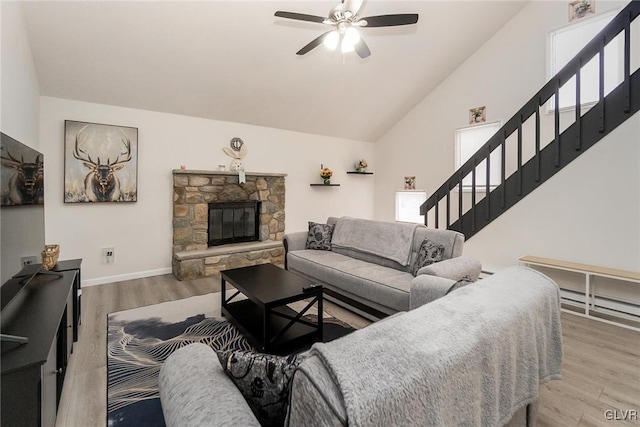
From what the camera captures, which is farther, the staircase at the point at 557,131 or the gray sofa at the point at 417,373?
the staircase at the point at 557,131

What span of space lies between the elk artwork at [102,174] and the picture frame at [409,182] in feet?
15.7

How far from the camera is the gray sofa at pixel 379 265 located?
2.42m

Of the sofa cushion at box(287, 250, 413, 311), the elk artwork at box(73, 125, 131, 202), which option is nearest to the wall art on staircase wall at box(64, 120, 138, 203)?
the elk artwork at box(73, 125, 131, 202)

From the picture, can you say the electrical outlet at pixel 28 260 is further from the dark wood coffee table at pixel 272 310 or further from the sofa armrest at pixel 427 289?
the sofa armrest at pixel 427 289

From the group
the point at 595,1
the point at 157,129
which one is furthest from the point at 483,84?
the point at 157,129

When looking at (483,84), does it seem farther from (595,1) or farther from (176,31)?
(176,31)

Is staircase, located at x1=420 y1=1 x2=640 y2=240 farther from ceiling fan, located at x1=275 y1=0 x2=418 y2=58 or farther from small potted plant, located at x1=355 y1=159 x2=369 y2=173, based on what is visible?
ceiling fan, located at x1=275 y1=0 x2=418 y2=58

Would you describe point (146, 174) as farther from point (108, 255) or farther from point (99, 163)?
point (108, 255)

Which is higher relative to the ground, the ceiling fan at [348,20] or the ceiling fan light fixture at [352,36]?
the ceiling fan at [348,20]

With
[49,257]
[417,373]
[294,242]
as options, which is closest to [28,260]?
[49,257]

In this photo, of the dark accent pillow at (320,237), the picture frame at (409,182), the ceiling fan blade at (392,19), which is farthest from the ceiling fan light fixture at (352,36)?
the picture frame at (409,182)

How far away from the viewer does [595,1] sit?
3.59 metres

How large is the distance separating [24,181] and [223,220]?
121 inches

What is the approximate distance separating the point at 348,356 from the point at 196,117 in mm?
4519
